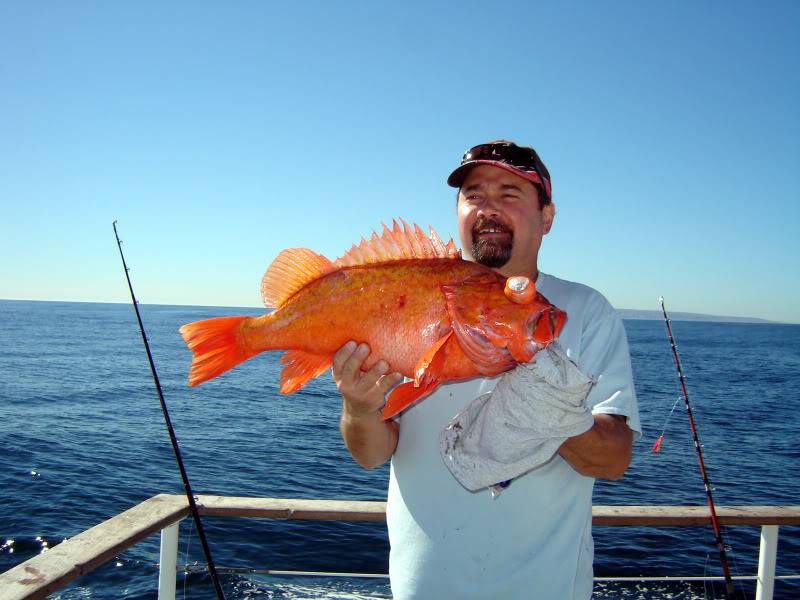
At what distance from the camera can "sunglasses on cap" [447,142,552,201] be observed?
9.57 ft

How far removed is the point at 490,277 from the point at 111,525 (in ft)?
7.09

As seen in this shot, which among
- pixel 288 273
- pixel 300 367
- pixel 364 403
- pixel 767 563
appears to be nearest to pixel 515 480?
pixel 364 403

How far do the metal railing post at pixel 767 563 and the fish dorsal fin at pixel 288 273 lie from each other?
323 centimetres

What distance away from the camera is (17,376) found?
97.8ft

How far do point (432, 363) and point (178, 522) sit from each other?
190 cm

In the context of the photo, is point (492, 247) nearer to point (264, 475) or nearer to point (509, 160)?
point (509, 160)

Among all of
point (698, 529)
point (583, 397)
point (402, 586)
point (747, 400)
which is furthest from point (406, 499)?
point (747, 400)

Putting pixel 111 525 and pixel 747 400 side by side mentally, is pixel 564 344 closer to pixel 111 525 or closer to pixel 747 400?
pixel 111 525

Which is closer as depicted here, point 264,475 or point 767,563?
point 767,563

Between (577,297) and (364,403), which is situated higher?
(577,297)

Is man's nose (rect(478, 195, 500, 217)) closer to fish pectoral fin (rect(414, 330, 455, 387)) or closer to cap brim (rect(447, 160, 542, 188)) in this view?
cap brim (rect(447, 160, 542, 188))

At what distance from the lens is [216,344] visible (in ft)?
8.95

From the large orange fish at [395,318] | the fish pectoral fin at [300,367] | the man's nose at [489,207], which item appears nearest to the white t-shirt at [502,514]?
the large orange fish at [395,318]

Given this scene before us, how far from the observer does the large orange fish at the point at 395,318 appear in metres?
2.36
